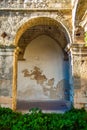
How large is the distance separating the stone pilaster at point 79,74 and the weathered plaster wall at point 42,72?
131 inches

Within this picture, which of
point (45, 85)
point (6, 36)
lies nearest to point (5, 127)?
point (6, 36)

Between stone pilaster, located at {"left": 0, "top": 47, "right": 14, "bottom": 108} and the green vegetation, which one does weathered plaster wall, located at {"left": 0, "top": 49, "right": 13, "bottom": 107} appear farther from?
the green vegetation

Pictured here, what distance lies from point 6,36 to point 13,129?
3587mm

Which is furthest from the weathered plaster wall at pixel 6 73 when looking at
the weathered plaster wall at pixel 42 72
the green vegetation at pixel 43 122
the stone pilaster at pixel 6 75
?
the weathered plaster wall at pixel 42 72

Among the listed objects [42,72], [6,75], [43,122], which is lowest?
[43,122]

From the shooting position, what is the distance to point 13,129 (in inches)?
225

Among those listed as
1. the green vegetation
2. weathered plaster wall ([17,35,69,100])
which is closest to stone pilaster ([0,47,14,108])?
the green vegetation

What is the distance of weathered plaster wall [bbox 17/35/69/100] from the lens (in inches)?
459

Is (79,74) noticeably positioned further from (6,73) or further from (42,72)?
(42,72)

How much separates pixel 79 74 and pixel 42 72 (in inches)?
147

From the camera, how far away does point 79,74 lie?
830cm

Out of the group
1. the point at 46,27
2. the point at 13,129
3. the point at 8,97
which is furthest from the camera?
the point at 46,27

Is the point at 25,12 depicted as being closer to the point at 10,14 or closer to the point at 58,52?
the point at 10,14

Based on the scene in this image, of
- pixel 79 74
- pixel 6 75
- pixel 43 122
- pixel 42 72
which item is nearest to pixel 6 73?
pixel 6 75
